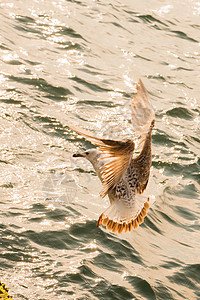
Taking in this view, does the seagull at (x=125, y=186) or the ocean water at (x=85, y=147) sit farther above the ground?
the seagull at (x=125, y=186)

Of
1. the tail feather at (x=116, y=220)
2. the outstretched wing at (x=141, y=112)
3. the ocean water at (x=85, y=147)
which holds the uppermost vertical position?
the outstretched wing at (x=141, y=112)

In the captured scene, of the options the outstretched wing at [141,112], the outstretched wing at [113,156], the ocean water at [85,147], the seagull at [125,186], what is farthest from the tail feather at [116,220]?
the outstretched wing at [141,112]

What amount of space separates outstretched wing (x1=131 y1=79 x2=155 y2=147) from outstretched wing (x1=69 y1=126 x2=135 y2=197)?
0.69 m

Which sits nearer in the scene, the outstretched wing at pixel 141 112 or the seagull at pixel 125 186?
the seagull at pixel 125 186

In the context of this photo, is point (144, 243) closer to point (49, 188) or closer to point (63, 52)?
point (49, 188)

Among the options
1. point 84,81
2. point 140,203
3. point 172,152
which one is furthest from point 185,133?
point 140,203

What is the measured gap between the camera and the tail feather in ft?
15.2

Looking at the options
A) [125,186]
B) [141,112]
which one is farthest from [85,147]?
[125,186]

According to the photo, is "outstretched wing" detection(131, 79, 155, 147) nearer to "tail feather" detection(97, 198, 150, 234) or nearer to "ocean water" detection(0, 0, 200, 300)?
"tail feather" detection(97, 198, 150, 234)

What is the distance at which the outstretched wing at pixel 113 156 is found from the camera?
3875 millimetres

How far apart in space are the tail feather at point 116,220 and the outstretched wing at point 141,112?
28.4 inches

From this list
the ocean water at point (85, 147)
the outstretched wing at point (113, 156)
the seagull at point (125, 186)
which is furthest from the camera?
the ocean water at point (85, 147)

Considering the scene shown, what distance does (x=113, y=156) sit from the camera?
4.09 m

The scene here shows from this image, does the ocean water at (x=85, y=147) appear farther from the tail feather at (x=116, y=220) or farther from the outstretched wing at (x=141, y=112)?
the outstretched wing at (x=141, y=112)
